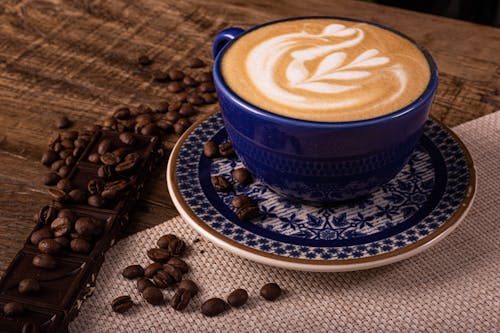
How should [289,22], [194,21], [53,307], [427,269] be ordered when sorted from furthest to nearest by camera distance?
[194,21], [289,22], [427,269], [53,307]

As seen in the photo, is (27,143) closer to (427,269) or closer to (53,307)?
(53,307)

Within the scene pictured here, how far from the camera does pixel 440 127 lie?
51.5 inches

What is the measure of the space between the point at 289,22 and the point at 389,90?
30 centimetres

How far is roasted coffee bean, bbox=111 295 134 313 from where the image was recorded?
3.41 feet

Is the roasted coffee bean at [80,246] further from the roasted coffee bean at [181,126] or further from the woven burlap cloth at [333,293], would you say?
the roasted coffee bean at [181,126]

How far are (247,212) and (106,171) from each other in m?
0.30

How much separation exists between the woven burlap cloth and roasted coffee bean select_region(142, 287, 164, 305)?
0.01 metres

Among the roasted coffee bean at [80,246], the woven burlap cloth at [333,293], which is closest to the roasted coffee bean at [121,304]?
the woven burlap cloth at [333,293]

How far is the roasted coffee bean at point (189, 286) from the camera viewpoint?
3.48 ft

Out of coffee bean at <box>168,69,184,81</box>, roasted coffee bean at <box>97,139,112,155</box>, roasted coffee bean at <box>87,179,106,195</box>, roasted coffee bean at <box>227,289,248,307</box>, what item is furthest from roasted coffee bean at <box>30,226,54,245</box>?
coffee bean at <box>168,69,184,81</box>

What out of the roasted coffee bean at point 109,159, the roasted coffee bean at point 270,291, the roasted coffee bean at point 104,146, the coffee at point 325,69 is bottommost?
the roasted coffee bean at point 270,291

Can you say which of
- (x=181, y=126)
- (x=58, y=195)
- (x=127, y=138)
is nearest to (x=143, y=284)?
(x=58, y=195)

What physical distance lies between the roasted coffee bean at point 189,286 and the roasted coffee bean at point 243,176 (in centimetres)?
22

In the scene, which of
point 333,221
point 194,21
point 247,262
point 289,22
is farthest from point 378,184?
point 194,21
